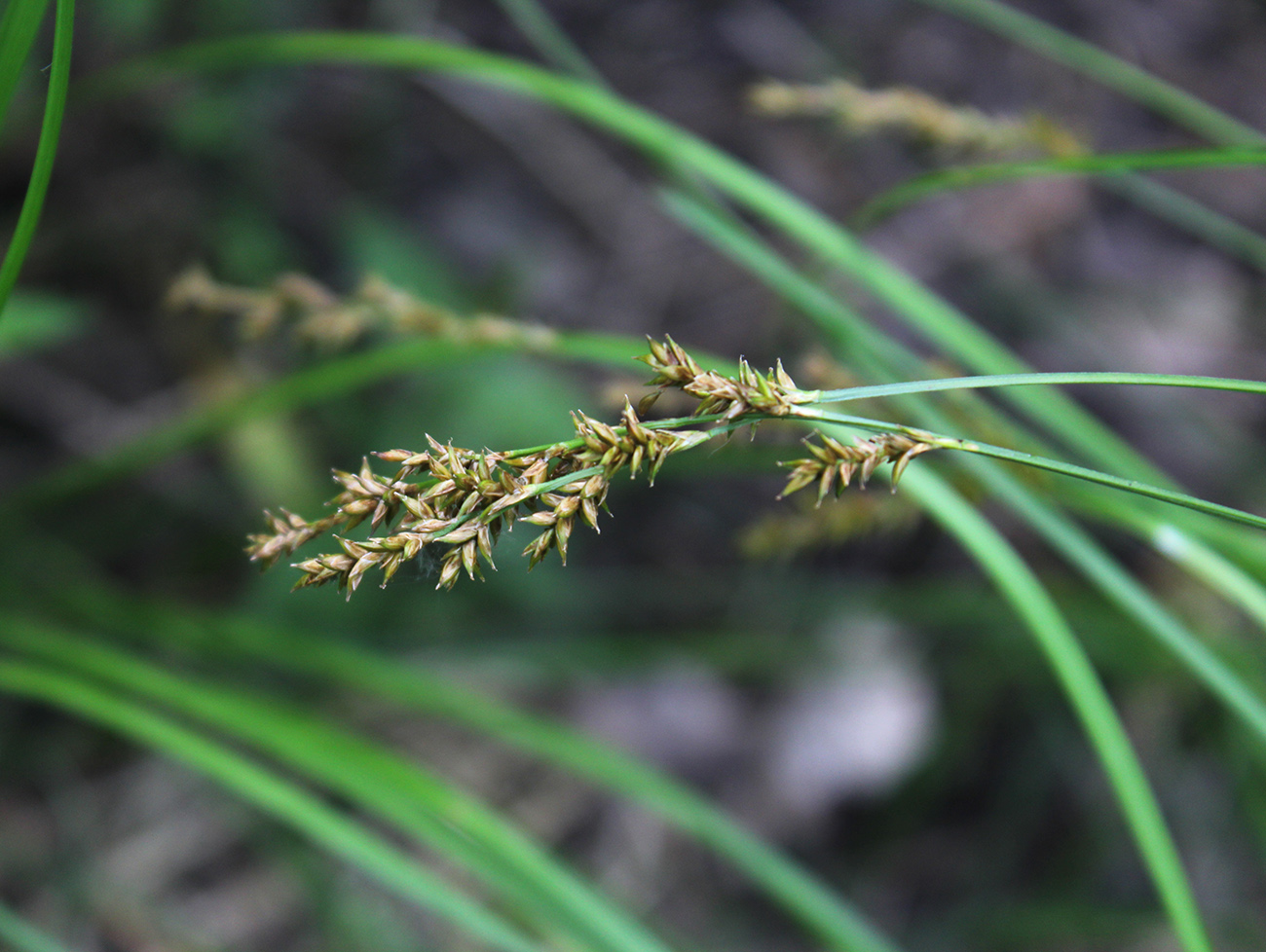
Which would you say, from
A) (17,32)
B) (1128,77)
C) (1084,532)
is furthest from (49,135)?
(1128,77)

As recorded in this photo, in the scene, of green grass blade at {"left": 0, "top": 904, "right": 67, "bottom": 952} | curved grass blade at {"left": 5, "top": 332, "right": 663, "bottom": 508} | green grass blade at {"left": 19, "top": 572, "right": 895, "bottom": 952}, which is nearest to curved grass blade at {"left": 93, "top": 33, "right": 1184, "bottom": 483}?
curved grass blade at {"left": 5, "top": 332, "right": 663, "bottom": 508}

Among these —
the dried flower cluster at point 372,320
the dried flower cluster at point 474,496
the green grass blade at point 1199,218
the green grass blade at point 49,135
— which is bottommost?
the dried flower cluster at point 474,496

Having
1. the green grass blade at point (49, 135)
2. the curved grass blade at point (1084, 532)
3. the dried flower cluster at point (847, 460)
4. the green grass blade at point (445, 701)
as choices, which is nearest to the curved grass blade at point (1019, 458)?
the dried flower cluster at point (847, 460)

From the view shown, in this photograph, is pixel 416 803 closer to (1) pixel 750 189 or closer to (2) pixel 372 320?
(2) pixel 372 320

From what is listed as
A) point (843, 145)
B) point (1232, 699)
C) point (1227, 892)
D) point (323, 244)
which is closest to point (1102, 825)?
point (1227, 892)

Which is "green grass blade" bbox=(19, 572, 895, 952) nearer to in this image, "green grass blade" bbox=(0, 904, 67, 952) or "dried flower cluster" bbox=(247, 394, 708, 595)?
"green grass blade" bbox=(0, 904, 67, 952)

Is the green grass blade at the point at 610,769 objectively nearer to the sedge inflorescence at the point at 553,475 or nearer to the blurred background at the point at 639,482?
the blurred background at the point at 639,482
